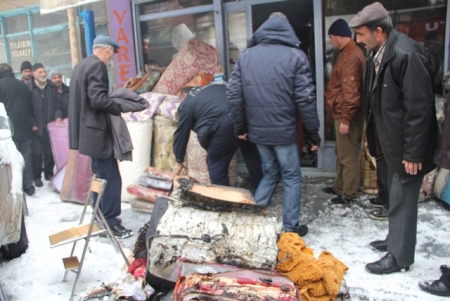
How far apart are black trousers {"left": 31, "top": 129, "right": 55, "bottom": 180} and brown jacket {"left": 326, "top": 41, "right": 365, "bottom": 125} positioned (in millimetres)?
4413

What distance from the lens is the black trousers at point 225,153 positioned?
14.8 ft

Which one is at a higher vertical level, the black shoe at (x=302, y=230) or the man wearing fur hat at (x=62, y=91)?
the man wearing fur hat at (x=62, y=91)

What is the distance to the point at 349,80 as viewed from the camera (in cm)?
461

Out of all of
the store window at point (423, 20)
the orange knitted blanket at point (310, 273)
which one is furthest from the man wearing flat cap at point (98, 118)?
the store window at point (423, 20)

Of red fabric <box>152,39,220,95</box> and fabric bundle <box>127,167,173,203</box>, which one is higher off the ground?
red fabric <box>152,39,220,95</box>

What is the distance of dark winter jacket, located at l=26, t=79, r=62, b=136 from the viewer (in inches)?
256

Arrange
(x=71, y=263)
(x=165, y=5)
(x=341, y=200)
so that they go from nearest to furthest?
(x=71, y=263) < (x=341, y=200) < (x=165, y=5)

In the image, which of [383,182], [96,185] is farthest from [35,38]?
[383,182]

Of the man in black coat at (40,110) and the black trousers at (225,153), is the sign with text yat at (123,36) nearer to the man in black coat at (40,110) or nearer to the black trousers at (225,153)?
the man in black coat at (40,110)

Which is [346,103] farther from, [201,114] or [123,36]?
[123,36]

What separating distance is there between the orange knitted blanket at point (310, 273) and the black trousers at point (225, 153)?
1.56 metres

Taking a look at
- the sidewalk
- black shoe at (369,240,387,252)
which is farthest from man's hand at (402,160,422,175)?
black shoe at (369,240,387,252)

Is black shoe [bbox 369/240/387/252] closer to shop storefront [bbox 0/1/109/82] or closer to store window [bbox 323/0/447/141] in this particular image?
store window [bbox 323/0/447/141]

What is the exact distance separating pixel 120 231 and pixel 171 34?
3508mm
